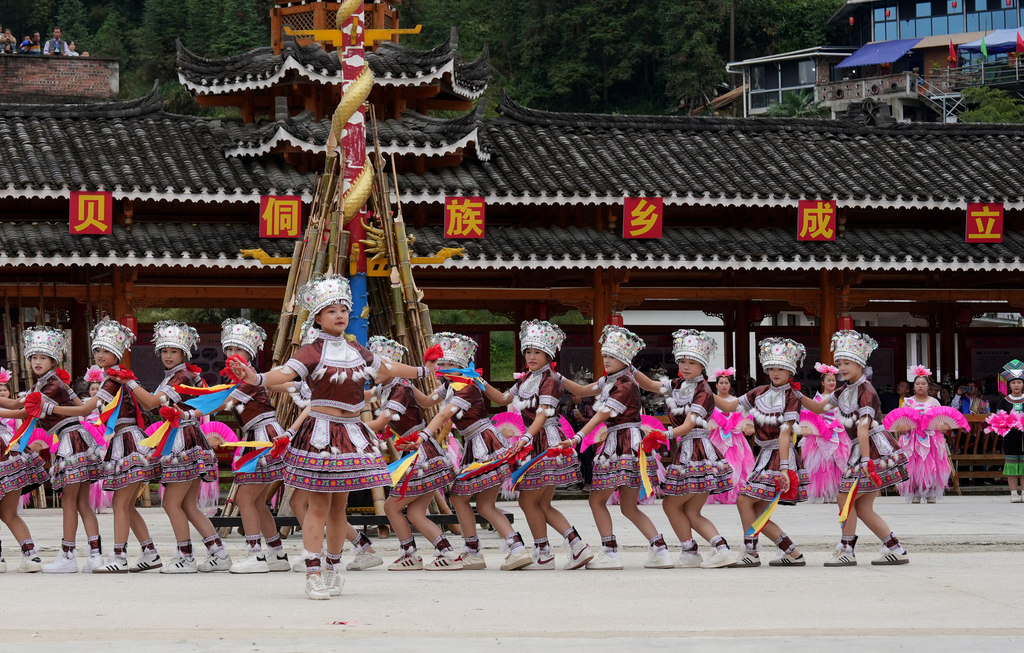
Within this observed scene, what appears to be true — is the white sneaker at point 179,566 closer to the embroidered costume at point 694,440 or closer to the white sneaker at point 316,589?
the white sneaker at point 316,589

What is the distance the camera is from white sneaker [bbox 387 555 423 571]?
34.8ft

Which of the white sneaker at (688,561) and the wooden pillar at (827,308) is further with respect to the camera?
the wooden pillar at (827,308)

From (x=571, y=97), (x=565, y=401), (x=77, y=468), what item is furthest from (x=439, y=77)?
(x=571, y=97)

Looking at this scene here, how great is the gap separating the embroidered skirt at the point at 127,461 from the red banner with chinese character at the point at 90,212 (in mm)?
8221

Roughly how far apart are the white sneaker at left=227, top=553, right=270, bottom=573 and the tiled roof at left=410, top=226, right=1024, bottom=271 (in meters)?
8.43

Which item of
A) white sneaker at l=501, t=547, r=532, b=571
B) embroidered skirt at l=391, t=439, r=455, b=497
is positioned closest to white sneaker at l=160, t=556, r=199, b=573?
embroidered skirt at l=391, t=439, r=455, b=497

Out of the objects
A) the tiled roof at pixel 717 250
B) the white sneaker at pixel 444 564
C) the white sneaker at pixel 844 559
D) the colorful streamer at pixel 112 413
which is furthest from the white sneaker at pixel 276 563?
the tiled roof at pixel 717 250

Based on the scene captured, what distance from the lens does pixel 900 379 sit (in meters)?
22.1

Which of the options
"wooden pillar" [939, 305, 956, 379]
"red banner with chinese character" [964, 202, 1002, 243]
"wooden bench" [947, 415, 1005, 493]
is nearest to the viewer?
"wooden bench" [947, 415, 1005, 493]

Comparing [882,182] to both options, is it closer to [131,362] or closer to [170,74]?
[131,362]

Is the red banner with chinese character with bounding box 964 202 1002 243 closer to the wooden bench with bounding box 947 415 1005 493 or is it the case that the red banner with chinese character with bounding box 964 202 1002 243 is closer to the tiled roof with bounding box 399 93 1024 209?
the tiled roof with bounding box 399 93 1024 209

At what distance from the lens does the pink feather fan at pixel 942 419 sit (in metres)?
17.6

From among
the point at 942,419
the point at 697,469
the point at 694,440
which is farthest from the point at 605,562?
→ the point at 942,419

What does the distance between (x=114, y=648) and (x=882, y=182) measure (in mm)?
16423
